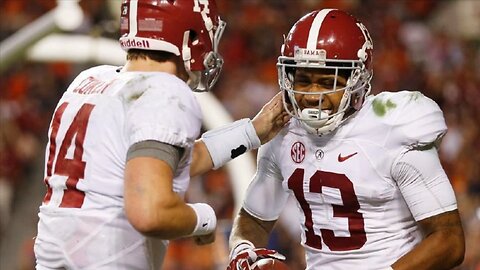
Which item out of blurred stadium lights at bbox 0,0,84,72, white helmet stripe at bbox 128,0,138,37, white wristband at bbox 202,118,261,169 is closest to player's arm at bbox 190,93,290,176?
white wristband at bbox 202,118,261,169

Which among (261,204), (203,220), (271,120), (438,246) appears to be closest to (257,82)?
(261,204)

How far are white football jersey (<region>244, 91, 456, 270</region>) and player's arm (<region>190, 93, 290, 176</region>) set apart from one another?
4.6 inches

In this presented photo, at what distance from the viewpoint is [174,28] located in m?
2.81

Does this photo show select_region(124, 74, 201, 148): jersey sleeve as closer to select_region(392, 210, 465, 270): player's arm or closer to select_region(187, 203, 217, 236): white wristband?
select_region(187, 203, 217, 236): white wristband

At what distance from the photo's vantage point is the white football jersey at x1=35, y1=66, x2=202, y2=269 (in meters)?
2.69

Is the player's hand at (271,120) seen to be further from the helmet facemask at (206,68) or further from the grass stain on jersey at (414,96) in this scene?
the grass stain on jersey at (414,96)

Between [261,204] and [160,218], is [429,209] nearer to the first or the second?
[261,204]

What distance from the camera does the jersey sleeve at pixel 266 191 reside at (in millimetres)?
3412

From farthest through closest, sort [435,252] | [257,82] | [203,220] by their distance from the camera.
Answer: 1. [257,82]
2. [435,252]
3. [203,220]

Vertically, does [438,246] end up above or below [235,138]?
below

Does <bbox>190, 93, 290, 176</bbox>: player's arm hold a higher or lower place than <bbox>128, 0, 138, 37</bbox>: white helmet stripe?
lower

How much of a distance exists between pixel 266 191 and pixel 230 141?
1.18ft

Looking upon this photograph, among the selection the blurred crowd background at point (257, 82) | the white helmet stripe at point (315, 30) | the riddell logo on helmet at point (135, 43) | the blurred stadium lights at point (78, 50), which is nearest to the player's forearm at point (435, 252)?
the white helmet stripe at point (315, 30)

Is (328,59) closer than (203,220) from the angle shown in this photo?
No
